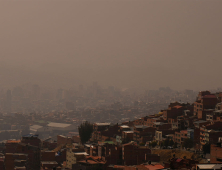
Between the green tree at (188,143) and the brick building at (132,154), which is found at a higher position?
the green tree at (188,143)

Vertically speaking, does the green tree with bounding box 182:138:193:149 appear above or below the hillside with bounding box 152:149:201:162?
above

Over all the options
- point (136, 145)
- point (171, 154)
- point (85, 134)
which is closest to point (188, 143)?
point (171, 154)

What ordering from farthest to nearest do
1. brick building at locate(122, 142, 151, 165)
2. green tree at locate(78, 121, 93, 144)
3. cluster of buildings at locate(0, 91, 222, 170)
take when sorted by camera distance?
green tree at locate(78, 121, 93, 144) < brick building at locate(122, 142, 151, 165) < cluster of buildings at locate(0, 91, 222, 170)

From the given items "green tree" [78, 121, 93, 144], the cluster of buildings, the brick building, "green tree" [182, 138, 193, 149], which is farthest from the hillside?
"green tree" [78, 121, 93, 144]

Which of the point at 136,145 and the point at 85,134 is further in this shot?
the point at 85,134

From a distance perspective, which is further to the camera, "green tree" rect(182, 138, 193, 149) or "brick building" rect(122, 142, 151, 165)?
"green tree" rect(182, 138, 193, 149)

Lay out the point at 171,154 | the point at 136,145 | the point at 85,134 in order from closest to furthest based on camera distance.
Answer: the point at 171,154
the point at 136,145
the point at 85,134

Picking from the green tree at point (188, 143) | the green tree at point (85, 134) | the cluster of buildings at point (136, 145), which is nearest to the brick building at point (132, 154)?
the cluster of buildings at point (136, 145)

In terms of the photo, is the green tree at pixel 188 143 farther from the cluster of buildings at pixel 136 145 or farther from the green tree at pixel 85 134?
the green tree at pixel 85 134

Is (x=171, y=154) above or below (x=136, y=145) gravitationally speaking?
below

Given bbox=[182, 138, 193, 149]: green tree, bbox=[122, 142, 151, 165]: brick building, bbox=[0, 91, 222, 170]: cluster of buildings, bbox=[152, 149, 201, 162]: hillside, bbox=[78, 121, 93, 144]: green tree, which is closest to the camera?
bbox=[152, 149, 201, 162]: hillside

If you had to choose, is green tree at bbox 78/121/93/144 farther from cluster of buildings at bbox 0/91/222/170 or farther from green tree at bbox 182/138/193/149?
green tree at bbox 182/138/193/149

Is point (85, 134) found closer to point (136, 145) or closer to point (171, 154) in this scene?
point (136, 145)
